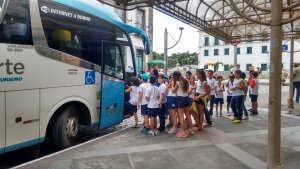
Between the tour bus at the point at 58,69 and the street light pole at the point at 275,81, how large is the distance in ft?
13.4

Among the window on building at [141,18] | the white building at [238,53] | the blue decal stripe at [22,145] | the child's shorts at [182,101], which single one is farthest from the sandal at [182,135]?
the white building at [238,53]

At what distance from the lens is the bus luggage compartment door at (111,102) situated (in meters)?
7.86

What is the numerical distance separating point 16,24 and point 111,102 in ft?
10.7

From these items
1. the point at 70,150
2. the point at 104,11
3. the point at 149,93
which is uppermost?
the point at 104,11

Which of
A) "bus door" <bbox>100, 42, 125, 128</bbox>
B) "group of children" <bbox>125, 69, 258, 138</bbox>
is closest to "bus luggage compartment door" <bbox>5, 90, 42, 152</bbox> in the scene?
"bus door" <bbox>100, 42, 125, 128</bbox>

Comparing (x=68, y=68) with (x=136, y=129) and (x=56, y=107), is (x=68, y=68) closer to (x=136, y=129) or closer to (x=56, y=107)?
(x=56, y=107)

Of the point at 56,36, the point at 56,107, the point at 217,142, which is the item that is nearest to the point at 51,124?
the point at 56,107

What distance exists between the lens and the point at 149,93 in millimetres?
7969

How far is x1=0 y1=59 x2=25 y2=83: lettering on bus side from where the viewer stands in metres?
5.29

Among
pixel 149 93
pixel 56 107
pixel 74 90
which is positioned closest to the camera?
pixel 56 107

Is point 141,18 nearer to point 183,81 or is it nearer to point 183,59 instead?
point 183,81

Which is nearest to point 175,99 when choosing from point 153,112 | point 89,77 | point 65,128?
point 153,112

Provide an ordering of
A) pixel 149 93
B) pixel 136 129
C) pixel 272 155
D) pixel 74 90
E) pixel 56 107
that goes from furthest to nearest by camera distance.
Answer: pixel 136 129 < pixel 149 93 < pixel 74 90 < pixel 56 107 < pixel 272 155

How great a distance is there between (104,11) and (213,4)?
177 inches
